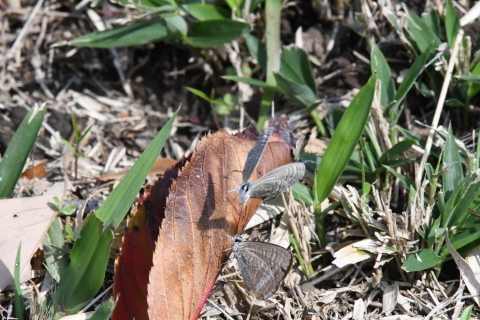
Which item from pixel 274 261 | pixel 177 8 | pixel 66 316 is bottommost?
pixel 66 316

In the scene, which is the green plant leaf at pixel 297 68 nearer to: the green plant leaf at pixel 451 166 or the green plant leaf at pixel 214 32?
the green plant leaf at pixel 214 32

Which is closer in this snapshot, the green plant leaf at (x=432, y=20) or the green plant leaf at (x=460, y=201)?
the green plant leaf at (x=460, y=201)

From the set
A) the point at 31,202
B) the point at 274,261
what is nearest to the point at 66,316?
the point at 31,202

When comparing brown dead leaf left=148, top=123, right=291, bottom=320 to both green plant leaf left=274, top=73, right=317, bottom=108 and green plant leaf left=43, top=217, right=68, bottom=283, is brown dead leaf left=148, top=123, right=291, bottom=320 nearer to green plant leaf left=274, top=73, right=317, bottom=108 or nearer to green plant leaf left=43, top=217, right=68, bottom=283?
green plant leaf left=43, top=217, right=68, bottom=283

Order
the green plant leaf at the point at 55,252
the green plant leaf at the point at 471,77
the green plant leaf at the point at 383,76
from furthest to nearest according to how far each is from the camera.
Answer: the green plant leaf at the point at 383,76 < the green plant leaf at the point at 471,77 < the green plant leaf at the point at 55,252

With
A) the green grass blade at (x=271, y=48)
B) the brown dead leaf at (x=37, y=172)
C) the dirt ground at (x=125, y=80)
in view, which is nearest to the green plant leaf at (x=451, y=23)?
the dirt ground at (x=125, y=80)

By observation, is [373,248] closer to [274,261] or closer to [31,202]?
[274,261]
